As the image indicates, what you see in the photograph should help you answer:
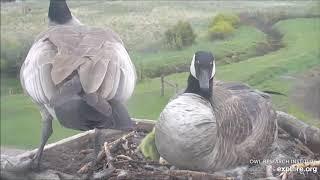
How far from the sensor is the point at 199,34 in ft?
7.23

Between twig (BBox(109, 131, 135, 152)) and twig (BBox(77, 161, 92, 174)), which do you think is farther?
twig (BBox(109, 131, 135, 152))

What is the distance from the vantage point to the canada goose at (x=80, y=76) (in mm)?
1759

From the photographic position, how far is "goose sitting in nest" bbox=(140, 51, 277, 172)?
1.96 meters

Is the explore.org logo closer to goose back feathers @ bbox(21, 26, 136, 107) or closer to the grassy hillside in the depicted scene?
the grassy hillside

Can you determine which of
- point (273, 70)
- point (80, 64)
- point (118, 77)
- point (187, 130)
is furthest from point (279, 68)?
point (80, 64)

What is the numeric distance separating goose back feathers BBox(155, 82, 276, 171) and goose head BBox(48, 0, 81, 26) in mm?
486

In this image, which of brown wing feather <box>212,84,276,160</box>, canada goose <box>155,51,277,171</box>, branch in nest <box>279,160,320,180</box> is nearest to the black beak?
canada goose <box>155,51,277,171</box>

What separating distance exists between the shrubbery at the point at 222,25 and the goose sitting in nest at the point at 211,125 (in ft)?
0.55

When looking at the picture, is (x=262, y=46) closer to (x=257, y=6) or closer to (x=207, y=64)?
(x=257, y=6)

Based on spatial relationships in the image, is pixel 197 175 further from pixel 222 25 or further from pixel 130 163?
pixel 222 25

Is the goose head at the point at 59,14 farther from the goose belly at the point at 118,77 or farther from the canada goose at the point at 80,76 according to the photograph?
the goose belly at the point at 118,77

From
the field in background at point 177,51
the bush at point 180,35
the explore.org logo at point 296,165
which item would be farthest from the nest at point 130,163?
the bush at point 180,35

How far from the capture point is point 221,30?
86.1 inches

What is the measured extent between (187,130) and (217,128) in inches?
4.2
